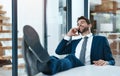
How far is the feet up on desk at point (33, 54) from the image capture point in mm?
1642

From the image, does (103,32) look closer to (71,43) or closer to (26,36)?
(71,43)

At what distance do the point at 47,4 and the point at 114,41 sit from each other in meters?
1.65

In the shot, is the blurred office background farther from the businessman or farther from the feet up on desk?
the feet up on desk

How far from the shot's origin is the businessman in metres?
1.67

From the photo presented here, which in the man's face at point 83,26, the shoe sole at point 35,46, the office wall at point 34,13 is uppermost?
the office wall at point 34,13

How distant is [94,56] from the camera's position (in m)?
2.80

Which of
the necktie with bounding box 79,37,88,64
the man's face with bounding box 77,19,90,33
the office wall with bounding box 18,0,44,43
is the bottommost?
the necktie with bounding box 79,37,88,64

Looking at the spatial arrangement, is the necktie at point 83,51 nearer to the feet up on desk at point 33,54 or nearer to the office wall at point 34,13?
the feet up on desk at point 33,54

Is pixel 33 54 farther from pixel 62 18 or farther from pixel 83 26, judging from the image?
pixel 62 18

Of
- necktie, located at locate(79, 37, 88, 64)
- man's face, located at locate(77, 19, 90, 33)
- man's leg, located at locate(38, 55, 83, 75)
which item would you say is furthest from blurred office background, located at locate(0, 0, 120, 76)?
man's leg, located at locate(38, 55, 83, 75)

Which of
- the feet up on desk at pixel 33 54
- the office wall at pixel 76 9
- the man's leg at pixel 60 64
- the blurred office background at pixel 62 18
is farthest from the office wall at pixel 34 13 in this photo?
the feet up on desk at pixel 33 54

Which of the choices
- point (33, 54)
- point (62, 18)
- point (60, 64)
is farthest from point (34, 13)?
point (33, 54)

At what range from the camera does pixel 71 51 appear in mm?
3035

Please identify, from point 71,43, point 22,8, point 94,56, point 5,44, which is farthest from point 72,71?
point 5,44
